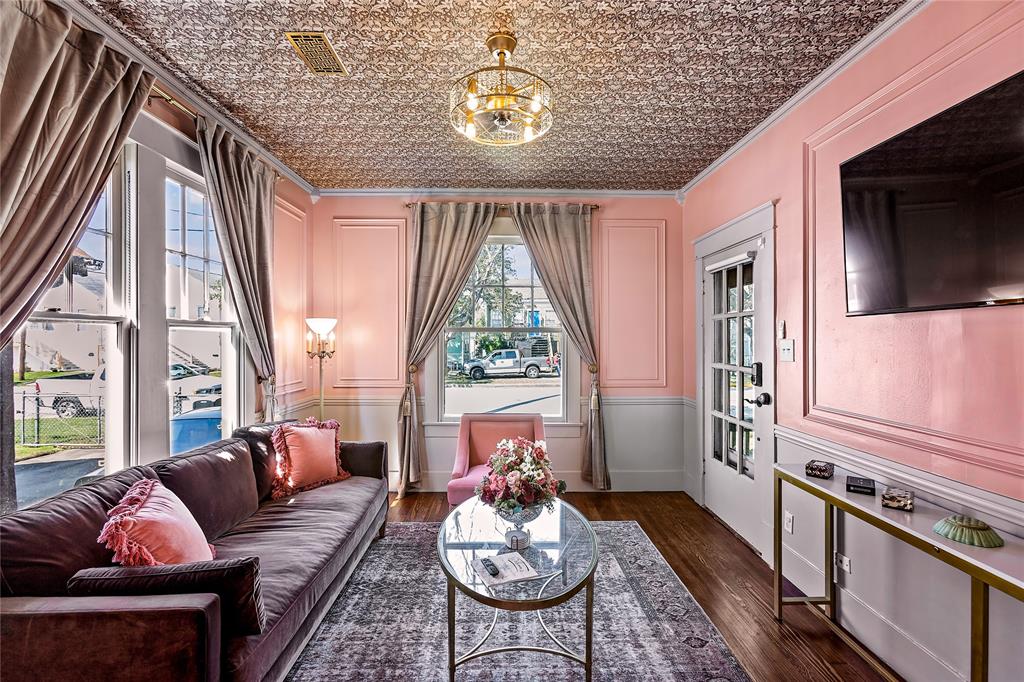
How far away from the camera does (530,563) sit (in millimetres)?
1978

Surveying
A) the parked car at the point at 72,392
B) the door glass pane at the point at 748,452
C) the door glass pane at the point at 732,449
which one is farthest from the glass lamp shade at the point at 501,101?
the door glass pane at the point at 732,449

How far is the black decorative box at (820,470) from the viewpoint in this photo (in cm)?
219

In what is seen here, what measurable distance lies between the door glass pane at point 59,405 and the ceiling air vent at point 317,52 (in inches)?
67.0

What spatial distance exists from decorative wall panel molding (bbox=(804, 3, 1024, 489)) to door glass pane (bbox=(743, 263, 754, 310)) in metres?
0.64

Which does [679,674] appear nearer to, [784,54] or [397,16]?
[784,54]

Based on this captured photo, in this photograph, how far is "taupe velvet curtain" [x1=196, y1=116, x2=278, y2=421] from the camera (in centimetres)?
287

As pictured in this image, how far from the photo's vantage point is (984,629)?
135 centimetres

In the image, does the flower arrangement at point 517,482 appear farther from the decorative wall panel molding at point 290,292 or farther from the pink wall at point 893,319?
the decorative wall panel molding at point 290,292

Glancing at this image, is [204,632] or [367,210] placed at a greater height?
[367,210]

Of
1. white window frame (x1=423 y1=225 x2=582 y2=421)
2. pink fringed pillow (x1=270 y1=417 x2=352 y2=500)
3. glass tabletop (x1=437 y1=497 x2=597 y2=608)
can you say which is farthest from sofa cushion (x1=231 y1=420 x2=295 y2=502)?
white window frame (x1=423 y1=225 x2=582 y2=421)

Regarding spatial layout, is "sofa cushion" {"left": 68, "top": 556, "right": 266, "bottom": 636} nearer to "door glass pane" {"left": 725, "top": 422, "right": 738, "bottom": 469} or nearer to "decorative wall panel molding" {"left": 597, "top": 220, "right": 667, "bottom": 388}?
"door glass pane" {"left": 725, "top": 422, "right": 738, "bottom": 469}

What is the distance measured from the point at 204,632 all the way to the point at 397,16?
245 cm

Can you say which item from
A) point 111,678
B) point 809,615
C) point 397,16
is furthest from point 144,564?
point 809,615

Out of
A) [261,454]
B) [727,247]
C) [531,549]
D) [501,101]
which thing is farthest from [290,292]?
[727,247]
